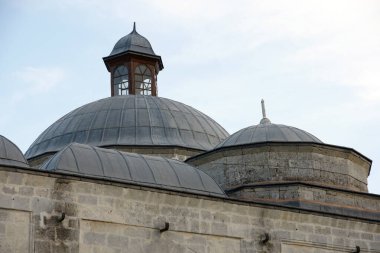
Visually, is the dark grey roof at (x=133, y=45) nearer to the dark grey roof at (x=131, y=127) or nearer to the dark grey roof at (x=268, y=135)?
the dark grey roof at (x=131, y=127)

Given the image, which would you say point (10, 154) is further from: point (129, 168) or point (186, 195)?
point (186, 195)

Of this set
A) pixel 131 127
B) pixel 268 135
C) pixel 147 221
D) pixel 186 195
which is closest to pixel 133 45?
pixel 131 127

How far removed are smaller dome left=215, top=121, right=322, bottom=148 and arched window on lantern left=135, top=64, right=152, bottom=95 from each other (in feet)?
37.1

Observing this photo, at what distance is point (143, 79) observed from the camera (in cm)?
4228

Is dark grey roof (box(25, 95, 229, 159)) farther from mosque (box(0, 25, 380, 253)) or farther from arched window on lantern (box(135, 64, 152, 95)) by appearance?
arched window on lantern (box(135, 64, 152, 95))

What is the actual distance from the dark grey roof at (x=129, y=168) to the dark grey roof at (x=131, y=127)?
9.83 m

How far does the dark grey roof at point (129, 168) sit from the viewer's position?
2412cm

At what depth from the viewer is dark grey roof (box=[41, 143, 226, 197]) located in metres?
A: 24.1

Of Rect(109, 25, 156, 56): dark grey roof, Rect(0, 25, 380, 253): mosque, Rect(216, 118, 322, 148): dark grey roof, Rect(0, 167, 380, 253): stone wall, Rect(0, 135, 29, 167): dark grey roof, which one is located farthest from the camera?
Rect(109, 25, 156, 56): dark grey roof

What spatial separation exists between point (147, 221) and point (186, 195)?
3.81ft

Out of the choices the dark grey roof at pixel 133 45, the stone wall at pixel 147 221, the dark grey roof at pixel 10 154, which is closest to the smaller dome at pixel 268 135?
the stone wall at pixel 147 221

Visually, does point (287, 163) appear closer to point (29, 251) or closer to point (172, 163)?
point (172, 163)

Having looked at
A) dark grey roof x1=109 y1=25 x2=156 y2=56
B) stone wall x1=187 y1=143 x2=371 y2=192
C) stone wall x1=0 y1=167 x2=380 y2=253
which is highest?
dark grey roof x1=109 y1=25 x2=156 y2=56

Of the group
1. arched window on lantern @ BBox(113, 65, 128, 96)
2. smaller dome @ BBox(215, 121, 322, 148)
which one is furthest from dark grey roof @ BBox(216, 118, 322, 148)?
arched window on lantern @ BBox(113, 65, 128, 96)
